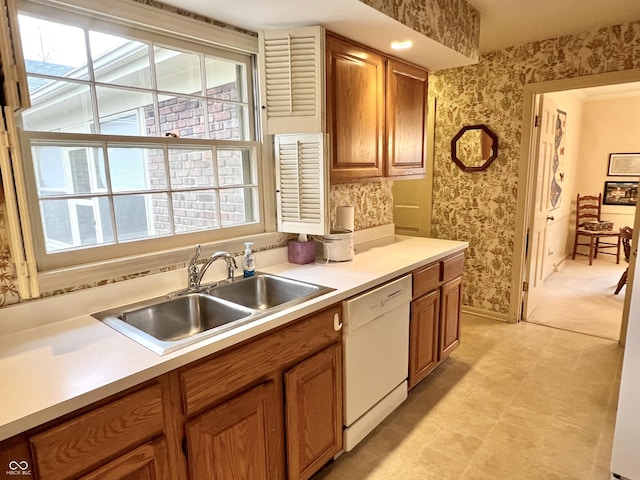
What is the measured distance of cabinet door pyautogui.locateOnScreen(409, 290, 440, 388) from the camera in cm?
237

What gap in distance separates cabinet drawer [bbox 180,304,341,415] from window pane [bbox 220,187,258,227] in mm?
828

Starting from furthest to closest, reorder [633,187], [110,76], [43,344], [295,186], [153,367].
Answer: [633,187] < [295,186] < [110,76] < [43,344] < [153,367]

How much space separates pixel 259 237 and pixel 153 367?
1168 millimetres

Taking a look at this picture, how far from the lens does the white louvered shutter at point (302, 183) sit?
2.11m

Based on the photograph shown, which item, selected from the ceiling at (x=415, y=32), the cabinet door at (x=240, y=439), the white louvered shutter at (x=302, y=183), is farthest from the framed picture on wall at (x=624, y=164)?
the cabinet door at (x=240, y=439)

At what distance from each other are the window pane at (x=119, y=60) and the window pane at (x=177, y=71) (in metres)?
0.06

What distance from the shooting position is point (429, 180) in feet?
12.9

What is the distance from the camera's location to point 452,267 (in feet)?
8.90

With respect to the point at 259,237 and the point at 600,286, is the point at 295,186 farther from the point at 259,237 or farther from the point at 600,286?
the point at 600,286

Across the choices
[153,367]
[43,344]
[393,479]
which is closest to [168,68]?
[43,344]

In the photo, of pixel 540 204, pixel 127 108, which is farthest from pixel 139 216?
pixel 540 204

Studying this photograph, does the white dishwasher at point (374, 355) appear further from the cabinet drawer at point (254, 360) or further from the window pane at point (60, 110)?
the window pane at point (60, 110)

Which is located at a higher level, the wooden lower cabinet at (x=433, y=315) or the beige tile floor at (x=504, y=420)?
the wooden lower cabinet at (x=433, y=315)

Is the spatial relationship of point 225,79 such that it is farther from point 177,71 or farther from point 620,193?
point 620,193
